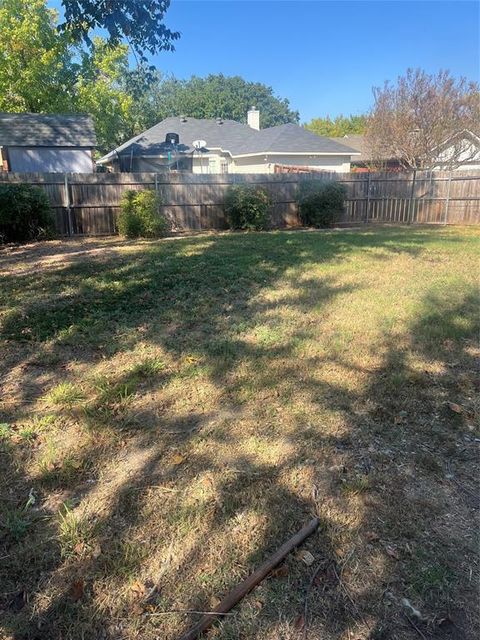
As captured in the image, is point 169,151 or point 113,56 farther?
point 113,56

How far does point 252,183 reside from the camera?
544 inches

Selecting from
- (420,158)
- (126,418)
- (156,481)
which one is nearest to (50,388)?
(126,418)

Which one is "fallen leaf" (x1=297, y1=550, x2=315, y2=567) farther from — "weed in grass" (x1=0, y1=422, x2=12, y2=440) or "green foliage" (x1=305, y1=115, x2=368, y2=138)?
"green foliage" (x1=305, y1=115, x2=368, y2=138)

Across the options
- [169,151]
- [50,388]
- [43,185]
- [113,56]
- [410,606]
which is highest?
[113,56]

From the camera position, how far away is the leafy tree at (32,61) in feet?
65.3

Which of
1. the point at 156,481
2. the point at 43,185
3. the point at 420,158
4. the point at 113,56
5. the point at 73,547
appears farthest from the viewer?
the point at 420,158

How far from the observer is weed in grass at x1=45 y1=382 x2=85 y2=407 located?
10.4 ft

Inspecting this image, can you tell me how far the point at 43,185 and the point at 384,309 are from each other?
9.91 m

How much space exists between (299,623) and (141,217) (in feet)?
34.8

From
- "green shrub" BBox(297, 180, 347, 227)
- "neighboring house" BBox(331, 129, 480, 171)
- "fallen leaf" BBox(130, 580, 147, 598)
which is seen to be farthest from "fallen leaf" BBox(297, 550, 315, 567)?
"neighboring house" BBox(331, 129, 480, 171)

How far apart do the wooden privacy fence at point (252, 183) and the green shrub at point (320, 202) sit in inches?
13.5

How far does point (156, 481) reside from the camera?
246cm

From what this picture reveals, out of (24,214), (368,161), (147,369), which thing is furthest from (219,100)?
(147,369)

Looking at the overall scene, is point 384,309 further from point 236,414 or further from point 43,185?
point 43,185
